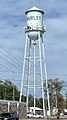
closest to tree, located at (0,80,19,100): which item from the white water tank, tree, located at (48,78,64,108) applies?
tree, located at (48,78,64,108)

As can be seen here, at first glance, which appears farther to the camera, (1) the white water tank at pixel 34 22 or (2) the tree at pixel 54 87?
(2) the tree at pixel 54 87

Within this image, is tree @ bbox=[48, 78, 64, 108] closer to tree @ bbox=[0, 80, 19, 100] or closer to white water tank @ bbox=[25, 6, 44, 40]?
tree @ bbox=[0, 80, 19, 100]

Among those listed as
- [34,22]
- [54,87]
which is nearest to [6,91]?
[54,87]

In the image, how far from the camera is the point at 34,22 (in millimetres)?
73000

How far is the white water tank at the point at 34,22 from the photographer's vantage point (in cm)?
7231

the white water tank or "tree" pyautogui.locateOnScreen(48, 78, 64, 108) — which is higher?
the white water tank

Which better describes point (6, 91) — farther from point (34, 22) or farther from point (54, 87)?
point (34, 22)

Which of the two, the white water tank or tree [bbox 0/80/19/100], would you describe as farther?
tree [bbox 0/80/19/100]

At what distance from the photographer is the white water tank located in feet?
237

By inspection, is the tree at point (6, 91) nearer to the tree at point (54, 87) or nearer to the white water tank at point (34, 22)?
the tree at point (54, 87)

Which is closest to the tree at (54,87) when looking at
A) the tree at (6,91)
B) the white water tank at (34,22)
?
the tree at (6,91)

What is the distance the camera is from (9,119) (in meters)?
34.7

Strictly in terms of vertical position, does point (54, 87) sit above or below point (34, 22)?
below

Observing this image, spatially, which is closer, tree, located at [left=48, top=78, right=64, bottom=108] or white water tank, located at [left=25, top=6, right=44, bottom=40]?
white water tank, located at [left=25, top=6, right=44, bottom=40]
